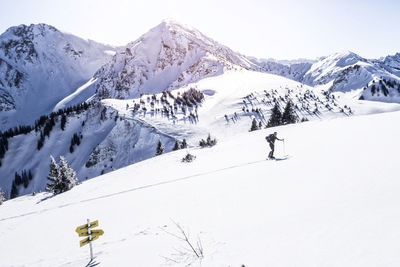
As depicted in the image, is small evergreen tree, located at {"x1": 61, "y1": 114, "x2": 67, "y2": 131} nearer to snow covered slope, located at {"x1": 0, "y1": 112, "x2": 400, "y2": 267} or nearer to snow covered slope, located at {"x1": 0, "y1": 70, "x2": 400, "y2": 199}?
snow covered slope, located at {"x1": 0, "y1": 70, "x2": 400, "y2": 199}

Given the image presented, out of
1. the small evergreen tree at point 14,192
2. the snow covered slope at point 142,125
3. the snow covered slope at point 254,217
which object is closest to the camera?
the snow covered slope at point 254,217

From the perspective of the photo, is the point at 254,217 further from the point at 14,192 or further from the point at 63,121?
the point at 63,121

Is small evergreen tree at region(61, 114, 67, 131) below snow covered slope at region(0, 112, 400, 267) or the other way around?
the other way around

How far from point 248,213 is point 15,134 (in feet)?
443

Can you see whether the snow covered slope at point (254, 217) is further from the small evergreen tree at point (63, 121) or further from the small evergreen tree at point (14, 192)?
the small evergreen tree at point (63, 121)

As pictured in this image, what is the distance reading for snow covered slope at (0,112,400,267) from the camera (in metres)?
4.76

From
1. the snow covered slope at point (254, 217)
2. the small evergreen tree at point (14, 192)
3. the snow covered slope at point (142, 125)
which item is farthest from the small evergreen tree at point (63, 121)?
the snow covered slope at point (254, 217)

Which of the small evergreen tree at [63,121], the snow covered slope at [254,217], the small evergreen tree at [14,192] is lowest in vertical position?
the small evergreen tree at [14,192]

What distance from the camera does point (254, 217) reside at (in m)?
7.08

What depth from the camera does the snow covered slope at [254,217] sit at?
4.76 m

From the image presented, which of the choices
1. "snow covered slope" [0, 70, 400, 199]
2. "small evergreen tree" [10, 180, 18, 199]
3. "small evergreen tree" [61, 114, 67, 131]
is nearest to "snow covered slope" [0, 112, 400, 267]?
"snow covered slope" [0, 70, 400, 199]

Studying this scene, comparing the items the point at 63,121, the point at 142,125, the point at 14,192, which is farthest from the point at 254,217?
the point at 63,121

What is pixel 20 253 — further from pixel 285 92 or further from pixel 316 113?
pixel 285 92

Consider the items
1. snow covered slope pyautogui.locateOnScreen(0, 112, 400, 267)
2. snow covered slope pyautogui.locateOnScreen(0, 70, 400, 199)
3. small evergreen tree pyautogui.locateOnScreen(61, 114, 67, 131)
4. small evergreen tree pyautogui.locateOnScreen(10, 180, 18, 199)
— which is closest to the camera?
snow covered slope pyautogui.locateOnScreen(0, 112, 400, 267)
